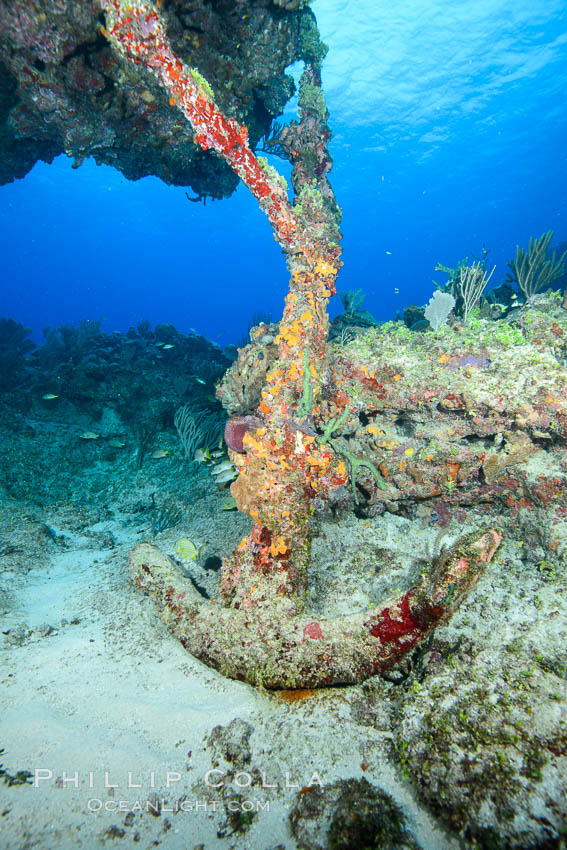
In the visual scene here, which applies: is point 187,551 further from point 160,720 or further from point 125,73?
point 125,73

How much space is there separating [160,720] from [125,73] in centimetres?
927

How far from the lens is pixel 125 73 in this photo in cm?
602

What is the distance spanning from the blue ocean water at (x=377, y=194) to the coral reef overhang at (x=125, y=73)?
5.65 m

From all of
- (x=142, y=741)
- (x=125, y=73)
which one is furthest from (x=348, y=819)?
(x=125, y=73)

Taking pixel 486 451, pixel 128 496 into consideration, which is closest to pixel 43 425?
pixel 128 496

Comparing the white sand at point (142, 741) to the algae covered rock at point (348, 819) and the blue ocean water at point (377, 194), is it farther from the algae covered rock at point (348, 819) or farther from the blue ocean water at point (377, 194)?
the blue ocean water at point (377, 194)

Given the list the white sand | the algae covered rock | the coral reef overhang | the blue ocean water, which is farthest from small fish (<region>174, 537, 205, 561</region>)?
the blue ocean water

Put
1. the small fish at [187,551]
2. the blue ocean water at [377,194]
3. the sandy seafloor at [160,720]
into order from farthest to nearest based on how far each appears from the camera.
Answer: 1. the blue ocean water at [377,194]
2. the small fish at [187,551]
3. the sandy seafloor at [160,720]

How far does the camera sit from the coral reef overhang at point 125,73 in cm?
535

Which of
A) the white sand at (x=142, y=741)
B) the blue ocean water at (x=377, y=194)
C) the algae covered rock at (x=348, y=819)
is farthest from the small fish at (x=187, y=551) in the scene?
the blue ocean water at (x=377, y=194)

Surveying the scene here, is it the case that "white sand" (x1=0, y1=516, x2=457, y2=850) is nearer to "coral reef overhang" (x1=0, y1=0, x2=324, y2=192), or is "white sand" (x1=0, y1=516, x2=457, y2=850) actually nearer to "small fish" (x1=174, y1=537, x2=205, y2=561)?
"small fish" (x1=174, y1=537, x2=205, y2=561)

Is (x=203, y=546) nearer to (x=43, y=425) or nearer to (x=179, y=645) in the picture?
(x=179, y=645)

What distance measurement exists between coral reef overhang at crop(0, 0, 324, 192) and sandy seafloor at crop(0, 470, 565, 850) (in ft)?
26.8

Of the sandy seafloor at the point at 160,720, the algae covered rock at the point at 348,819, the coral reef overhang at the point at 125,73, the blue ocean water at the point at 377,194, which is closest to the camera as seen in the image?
the algae covered rock at the point at 348,819
